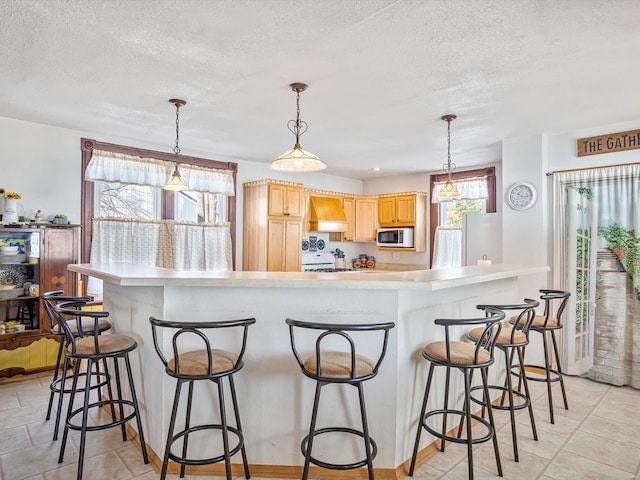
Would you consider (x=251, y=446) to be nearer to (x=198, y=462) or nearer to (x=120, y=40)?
(x=198, y=462)

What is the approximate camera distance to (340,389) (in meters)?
2.37

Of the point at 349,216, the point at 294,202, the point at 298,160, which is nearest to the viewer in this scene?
the point at 298,160

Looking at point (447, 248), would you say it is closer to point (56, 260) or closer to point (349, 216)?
point (349, 216)

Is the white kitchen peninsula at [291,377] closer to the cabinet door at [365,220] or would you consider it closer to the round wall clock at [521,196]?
the round wall clock at [521,196]

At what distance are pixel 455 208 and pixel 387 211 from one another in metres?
1.09

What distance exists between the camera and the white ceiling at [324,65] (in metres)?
2.13

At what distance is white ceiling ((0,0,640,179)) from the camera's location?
213 cm

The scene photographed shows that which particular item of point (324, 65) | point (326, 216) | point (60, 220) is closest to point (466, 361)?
point (324, 65)

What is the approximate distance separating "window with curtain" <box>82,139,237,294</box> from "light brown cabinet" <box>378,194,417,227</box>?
2.60 metres

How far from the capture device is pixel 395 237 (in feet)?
21.7

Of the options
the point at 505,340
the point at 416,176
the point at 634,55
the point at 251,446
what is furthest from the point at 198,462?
the point at 416,176

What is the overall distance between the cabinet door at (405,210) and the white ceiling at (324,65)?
6.80 feet

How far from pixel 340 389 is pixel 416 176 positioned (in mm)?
5025

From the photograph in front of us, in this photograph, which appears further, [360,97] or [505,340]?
[360,97]
